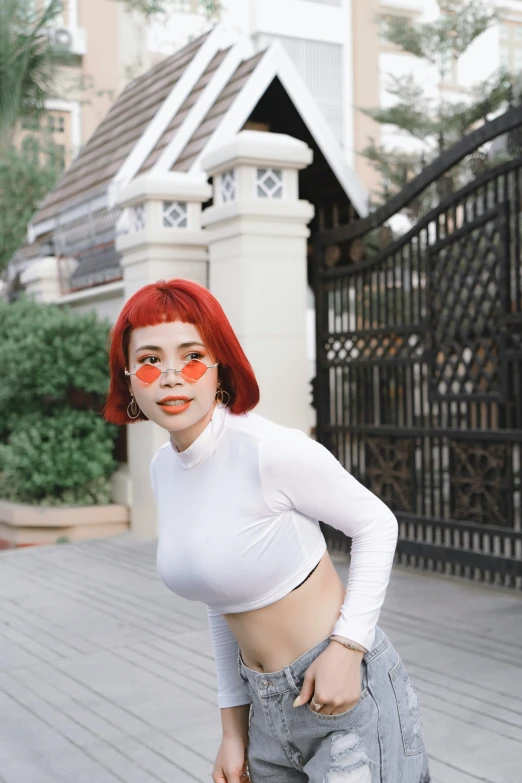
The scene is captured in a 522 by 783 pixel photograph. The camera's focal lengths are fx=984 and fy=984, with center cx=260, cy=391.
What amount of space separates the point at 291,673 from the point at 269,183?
5.95 metres

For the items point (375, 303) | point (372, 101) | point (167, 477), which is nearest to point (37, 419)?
point (375, 303)

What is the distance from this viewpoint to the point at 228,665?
2162 millimetres

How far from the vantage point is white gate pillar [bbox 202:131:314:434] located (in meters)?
7.37

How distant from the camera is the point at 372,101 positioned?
38.8 meters

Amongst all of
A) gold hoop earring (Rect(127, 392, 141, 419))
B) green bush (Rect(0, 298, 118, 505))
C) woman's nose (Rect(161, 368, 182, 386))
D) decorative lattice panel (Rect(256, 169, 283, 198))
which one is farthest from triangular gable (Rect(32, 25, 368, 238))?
woman's nose (Rect(161, 368, 182, 386))

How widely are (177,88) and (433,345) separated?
516 centimetres

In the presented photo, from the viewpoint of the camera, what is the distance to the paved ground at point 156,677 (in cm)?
372

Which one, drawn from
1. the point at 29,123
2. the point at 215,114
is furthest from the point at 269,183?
the point at 29,123

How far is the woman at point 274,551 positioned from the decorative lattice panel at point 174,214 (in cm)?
653

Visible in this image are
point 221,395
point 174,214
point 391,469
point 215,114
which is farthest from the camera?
point 215,114

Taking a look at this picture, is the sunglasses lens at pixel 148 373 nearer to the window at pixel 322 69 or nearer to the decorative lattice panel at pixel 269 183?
the decorative lattice panel at pixel 269 183

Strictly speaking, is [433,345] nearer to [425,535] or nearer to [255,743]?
[425,535]

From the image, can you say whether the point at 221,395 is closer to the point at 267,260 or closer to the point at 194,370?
the point at 194,370

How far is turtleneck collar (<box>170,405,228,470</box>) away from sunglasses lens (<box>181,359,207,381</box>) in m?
0.11
